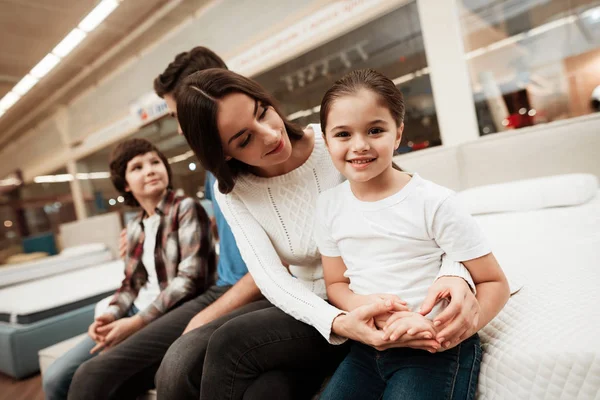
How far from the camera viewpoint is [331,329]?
0.79 m

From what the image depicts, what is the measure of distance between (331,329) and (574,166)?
1.91m

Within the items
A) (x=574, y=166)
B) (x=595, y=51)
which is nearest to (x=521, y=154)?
(x=574, y=166)

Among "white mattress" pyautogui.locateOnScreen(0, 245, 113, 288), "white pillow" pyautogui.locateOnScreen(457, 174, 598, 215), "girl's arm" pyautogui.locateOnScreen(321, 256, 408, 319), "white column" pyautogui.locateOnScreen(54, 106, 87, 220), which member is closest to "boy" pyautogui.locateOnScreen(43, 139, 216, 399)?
"girl's arm" pyautogui.locateOnScreen(321, 256, 408, 319)

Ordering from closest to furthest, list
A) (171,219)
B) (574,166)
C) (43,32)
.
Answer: (171,219) < (574,166) < (43,32)

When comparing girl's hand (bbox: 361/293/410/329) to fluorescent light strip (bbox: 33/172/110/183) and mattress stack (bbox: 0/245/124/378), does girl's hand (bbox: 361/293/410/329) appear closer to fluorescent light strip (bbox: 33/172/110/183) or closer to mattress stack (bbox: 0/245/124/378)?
mattress stack (bbox: 0/245/124/378)

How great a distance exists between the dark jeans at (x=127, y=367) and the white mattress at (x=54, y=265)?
3.48 meters

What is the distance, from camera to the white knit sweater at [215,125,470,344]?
40.4 inches

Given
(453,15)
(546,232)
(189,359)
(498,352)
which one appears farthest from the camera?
(453,15)

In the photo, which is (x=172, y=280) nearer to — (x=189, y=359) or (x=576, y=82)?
(x=189, y=359)

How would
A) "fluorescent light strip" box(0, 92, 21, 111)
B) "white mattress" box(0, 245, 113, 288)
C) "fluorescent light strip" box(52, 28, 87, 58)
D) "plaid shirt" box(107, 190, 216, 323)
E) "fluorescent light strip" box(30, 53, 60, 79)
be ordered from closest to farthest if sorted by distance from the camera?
"plaid shirt" box(107, 190, 216, 323) < "fluorescent light strip" box(52, 28, 87, 58) < "white mattress" box(0, 245, 113, 288) < "fluorescent light strip" box(30, 53, 60, 79) < "fluorescent light strip" box(0, 92, 21, 111)

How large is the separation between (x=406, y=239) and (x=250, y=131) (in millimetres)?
490

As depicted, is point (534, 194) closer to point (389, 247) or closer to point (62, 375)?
point (389, 247)

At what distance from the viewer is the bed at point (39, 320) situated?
86.3 inches

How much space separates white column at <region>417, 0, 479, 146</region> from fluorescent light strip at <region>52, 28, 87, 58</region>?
3.19 meters
